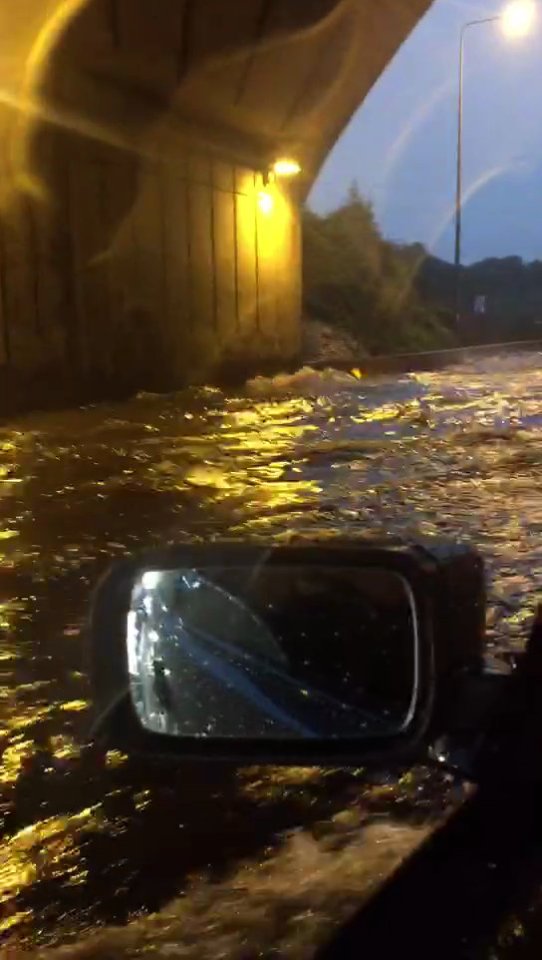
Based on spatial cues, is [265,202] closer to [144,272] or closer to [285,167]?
[285,167]

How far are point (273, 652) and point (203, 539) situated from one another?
5435 millimetres

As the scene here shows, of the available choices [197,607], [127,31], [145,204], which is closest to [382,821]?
[197,607]

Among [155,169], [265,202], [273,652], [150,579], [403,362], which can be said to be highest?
[155,169]

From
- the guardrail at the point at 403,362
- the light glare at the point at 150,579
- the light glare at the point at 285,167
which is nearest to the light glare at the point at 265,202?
the light glare at the point at 285,167

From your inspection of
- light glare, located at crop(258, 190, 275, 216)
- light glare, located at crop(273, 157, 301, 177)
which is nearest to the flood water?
light glare, located at crop(258, 190, 275, 216)

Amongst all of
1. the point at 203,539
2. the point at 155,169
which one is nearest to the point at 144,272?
the point at 155,169

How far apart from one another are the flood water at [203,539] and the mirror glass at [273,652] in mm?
551

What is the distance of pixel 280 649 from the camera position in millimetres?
2803

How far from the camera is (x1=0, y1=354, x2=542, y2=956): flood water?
3287 mm

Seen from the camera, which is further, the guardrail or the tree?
the tree

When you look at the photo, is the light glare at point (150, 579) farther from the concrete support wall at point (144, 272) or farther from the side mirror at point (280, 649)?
the concrete support wall at point (144, 272)

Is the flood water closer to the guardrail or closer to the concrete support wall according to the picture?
the concrete support wall

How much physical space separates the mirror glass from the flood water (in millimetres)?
551

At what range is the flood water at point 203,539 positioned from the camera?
329 cm
